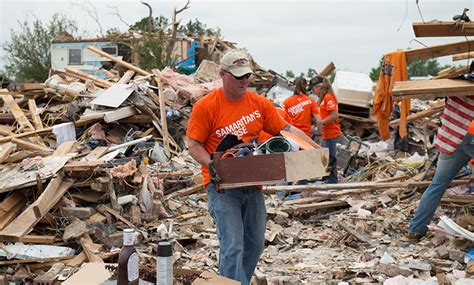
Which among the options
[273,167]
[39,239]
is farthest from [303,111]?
[273,167]

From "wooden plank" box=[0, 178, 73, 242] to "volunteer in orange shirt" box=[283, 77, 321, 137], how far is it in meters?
3.90

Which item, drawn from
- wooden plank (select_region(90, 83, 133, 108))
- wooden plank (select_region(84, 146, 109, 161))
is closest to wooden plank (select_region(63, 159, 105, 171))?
wooden plank (select_region(84, 146, 109, 161))

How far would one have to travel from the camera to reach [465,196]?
708 cm

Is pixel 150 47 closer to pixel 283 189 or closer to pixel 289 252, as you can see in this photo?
pixel 283 189

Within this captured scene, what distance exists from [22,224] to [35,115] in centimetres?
581

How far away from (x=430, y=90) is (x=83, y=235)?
3.80 meters

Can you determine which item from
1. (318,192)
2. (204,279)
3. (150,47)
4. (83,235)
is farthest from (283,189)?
(150,47)

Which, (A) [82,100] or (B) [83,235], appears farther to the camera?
(A) [82,100]

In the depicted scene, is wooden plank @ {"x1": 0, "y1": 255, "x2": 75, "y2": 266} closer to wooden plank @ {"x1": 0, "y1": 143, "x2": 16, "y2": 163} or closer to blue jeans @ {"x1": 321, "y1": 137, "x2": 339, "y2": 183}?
wooden plank @ {"x1": 0, "y1": 143, "x2": 16, "y2": 163}

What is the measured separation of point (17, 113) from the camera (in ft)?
36.0

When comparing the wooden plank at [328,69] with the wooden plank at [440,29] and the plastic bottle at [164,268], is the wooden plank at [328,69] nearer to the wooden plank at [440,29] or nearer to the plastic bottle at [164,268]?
the wooden plank at [440,29]

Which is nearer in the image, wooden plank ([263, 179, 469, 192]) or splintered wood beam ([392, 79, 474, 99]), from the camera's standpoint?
splintered wood beam ([392, 79, 474, 99])

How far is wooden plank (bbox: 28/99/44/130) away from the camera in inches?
427

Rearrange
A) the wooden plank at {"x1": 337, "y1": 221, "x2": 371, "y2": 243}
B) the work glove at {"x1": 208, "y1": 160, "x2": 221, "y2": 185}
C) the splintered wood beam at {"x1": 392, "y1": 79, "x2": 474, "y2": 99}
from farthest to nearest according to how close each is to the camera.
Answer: the wooden plank at {"x1": 337, "y1": 221, "x2": 371, "y2": 243} < the splintered wood beam at {"x1": 392, "y1": 79, "x2": 474, "y2": 99} < the work glove at {"x1": 208, "y1": 160, "x2": 221, "y2": 185}
